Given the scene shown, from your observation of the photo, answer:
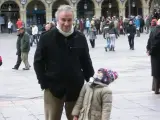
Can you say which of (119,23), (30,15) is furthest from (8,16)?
(119,23)

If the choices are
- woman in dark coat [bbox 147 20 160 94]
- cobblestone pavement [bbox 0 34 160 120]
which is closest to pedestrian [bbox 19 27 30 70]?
cobblestone pavement [bbox 0 34 160 120]

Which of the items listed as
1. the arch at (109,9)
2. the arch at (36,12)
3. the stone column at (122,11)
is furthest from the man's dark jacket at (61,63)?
the arch at (109,9)

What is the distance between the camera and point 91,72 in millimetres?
5062

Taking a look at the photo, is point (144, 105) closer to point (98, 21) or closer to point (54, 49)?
point (54, 49)

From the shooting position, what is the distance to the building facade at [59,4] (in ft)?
166

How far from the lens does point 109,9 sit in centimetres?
5491

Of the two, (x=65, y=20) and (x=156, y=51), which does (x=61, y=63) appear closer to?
(x=65, y=20)

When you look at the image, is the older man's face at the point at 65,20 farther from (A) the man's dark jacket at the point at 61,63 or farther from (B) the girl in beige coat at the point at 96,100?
(B) the girl in beige coat at the point at 96,100

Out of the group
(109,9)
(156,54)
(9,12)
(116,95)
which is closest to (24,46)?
(116,95)

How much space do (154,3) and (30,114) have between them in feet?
154

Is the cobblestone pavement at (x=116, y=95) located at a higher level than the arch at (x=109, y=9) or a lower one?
lower

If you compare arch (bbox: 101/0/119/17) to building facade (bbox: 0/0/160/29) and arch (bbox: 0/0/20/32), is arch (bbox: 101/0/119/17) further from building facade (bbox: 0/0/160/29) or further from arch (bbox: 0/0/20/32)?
arch (bbox: 0/0/20/32)

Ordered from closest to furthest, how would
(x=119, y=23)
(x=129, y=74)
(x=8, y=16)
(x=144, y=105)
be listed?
(x=144, y=105), (x=129, y=74), (x=119, y=23), (x=8, y=16)

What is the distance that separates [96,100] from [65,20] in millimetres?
887
